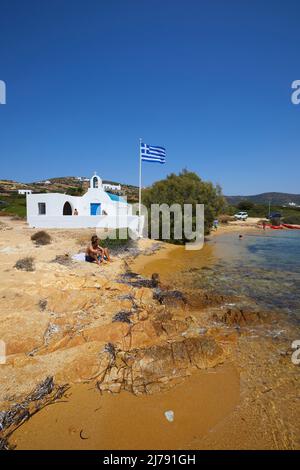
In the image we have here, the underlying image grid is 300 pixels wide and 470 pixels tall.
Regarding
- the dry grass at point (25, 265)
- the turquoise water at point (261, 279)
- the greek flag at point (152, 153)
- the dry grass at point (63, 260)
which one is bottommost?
the turquoise water at point (261, 279)

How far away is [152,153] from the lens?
2444 centimetres

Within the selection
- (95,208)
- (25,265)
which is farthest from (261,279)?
(95,208)

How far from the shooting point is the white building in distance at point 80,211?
2638 cm

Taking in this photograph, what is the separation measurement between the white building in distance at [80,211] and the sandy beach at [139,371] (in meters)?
17.6

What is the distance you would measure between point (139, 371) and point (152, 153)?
70.6 ft

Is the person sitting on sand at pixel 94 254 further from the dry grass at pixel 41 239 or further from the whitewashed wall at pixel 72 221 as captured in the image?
the whitewashed wall at pixel 72 221

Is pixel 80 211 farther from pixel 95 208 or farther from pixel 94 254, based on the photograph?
pixel 94 254

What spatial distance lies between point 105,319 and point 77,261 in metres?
6.78

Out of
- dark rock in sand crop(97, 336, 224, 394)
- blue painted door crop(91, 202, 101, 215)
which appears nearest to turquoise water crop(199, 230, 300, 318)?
dark rock in sand crop(97, 336, 224, 394)

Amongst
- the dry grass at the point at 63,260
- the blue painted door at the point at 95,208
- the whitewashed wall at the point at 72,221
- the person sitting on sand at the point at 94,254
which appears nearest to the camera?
the dry grass at the point at 63,260

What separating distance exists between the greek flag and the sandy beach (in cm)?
1722

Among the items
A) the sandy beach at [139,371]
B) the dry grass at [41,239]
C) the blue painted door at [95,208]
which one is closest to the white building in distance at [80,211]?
the blue painted door at [95,208]

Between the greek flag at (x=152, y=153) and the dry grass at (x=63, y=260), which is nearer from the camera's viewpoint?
the dry grass at (x=63, y=260)

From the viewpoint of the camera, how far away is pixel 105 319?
7.24 metres
